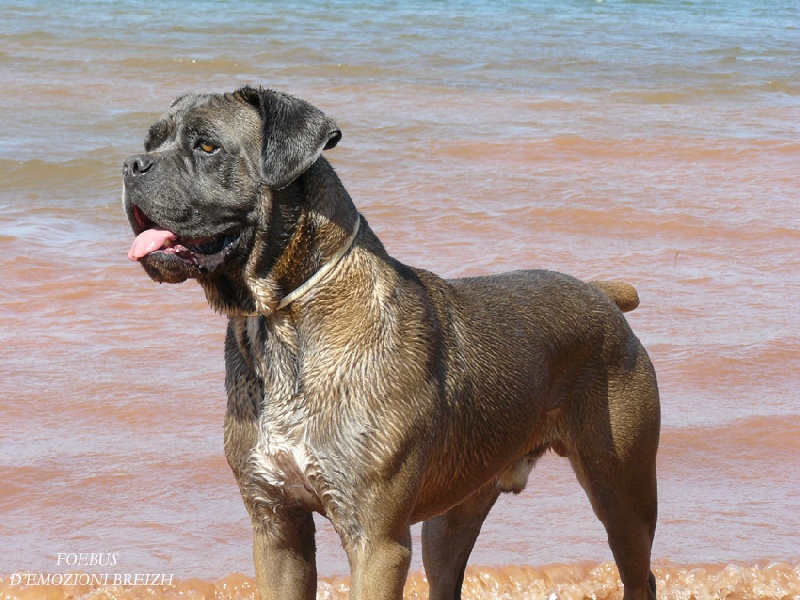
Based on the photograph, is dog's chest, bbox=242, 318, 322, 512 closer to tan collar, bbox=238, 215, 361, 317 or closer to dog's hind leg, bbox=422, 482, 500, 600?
tan collar, bbox=238, 215, 361, 317

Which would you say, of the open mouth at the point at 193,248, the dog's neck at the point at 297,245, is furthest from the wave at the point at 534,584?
the open mouth at the point at 193,248

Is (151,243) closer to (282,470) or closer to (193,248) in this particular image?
(193,248)

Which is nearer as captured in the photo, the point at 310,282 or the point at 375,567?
the point at 375,567

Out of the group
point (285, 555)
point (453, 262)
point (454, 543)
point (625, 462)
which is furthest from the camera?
point (453, 262)

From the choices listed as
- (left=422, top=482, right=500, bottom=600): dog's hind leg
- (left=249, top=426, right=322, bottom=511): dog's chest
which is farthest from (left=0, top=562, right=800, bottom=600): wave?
(left=249, top=426, right=322, bottom=511): dog's chest

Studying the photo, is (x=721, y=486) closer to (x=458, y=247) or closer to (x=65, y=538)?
(x=65, y=538)

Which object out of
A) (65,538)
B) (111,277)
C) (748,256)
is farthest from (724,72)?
(65,538)

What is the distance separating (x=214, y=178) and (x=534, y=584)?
2.35 m

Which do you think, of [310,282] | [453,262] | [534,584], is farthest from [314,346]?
[453,262]

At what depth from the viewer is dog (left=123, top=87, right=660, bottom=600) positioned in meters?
3.54

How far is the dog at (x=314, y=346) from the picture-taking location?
354cm

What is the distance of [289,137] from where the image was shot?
3484 millimetres

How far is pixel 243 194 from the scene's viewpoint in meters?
3.53

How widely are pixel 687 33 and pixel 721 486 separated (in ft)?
66.6
